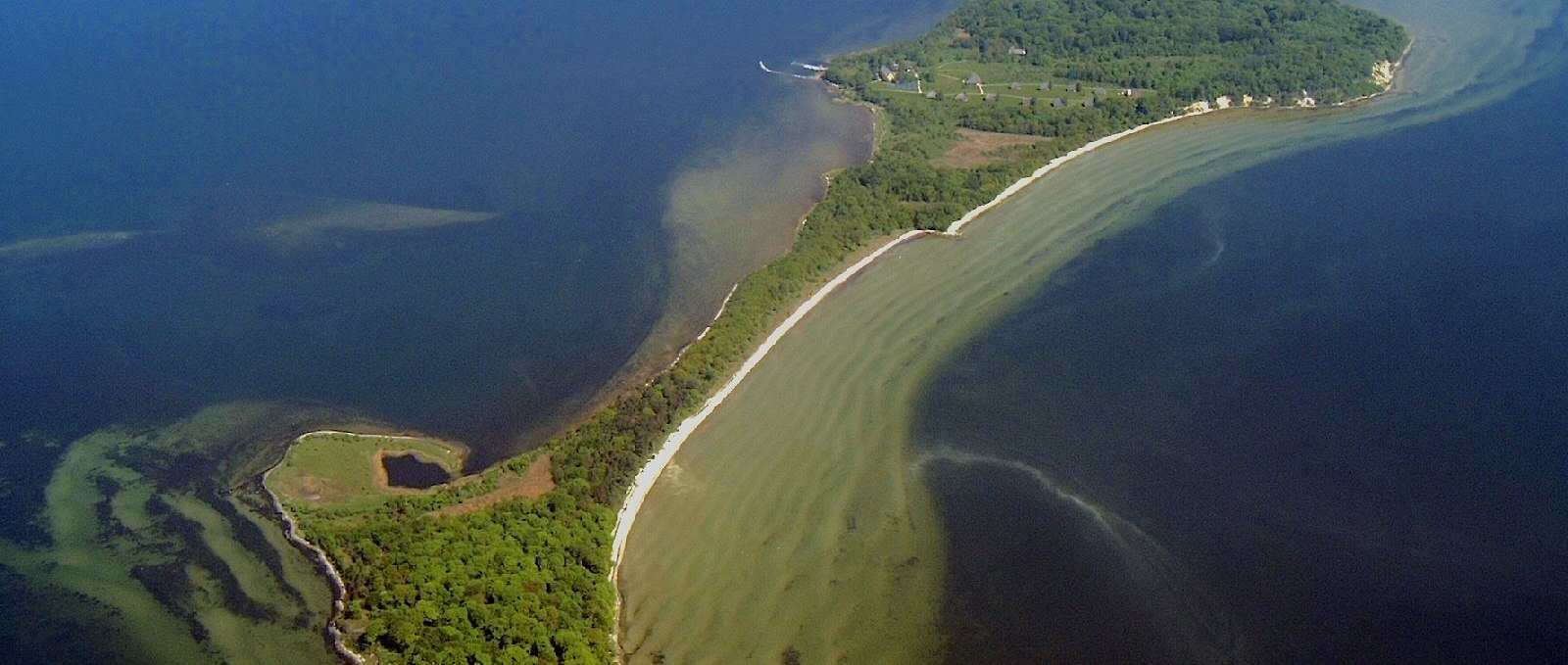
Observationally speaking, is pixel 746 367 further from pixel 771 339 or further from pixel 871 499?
pixel 871 499

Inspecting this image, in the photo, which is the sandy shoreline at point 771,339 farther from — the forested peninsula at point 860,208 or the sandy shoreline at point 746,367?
the forested peninsula at point 860,208

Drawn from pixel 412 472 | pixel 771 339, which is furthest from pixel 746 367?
pixel 412 472

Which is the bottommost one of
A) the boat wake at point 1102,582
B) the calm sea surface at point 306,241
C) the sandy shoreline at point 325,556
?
the boat wake at point 1102,582

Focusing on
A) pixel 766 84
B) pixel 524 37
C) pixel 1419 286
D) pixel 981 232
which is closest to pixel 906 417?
pixel 981 232

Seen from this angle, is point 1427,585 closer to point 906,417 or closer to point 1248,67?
point 906,417

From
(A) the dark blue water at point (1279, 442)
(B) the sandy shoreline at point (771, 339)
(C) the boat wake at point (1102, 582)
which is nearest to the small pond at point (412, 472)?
(B) the sandy shoreline at point (771, 339)

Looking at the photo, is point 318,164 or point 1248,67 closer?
point 318,164
